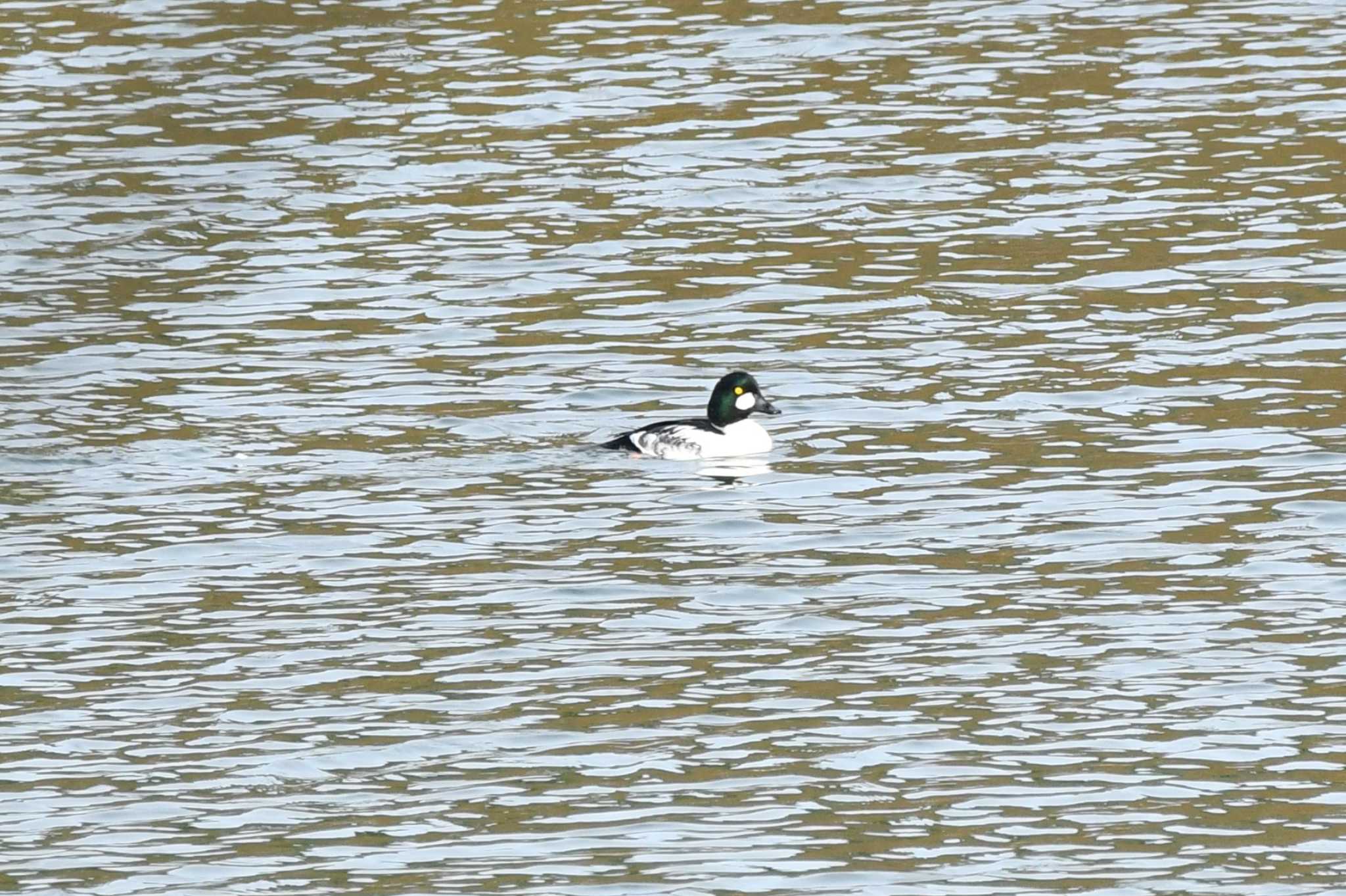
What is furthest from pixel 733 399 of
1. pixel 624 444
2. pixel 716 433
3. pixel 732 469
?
pixel 624 444

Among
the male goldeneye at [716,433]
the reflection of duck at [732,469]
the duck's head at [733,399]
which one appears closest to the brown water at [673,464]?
the reflection of duck at [732,469]

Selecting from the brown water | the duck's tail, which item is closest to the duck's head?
the brown water

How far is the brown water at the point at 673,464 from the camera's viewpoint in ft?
39.4

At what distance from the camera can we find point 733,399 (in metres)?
19.2

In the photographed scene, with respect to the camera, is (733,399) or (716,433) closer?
(716,433)

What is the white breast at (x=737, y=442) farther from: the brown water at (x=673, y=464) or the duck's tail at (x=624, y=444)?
the duck's tail at (x=624, y=444)

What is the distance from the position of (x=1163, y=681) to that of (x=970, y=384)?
6.86 meters

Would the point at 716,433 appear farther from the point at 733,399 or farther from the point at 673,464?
the point at 673,464

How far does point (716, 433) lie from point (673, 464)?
460mm

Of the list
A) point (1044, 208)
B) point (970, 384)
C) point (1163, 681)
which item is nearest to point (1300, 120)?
point (1044, 208)

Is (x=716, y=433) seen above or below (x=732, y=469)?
above

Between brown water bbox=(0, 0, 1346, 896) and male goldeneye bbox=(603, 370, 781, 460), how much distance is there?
185 mm

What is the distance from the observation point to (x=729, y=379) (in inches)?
755

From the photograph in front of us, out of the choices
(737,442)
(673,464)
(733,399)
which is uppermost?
(733,399)
